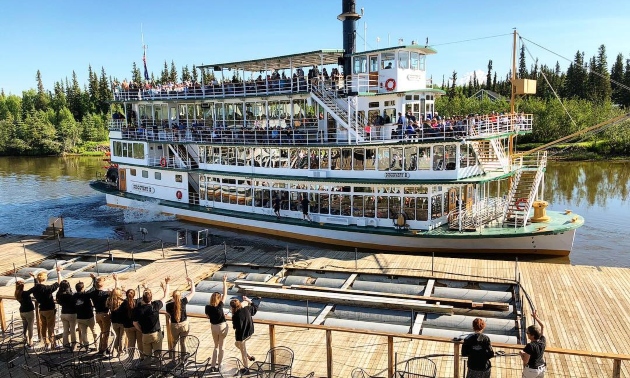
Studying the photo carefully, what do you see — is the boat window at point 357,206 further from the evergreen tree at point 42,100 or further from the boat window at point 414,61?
the evergreen tree at point 42,100

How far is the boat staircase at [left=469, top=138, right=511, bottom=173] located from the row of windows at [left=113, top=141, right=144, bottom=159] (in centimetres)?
2066

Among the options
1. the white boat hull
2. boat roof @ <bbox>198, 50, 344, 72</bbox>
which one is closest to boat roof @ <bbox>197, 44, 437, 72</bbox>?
boat roof @ <bbox>198, 50, 344, 72</bbox>

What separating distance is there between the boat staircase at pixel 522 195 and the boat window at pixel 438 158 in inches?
141

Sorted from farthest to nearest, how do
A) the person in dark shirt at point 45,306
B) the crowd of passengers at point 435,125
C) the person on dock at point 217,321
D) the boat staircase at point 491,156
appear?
the boat staircase at point 491,156 → the crowd of passengers at point 435,125 → the person in dark shirt at point 45,306 → the person on dock at point 217,321

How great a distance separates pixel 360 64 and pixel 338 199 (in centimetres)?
668

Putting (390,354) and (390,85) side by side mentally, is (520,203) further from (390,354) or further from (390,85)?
(390,354)

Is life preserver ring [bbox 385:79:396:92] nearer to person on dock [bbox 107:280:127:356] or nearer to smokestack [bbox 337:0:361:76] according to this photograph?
smokestack [bbox 337:0:361:76]

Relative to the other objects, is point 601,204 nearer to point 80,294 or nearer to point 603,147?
point 603,147

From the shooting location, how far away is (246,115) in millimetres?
28812

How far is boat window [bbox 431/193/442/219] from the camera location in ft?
71.3

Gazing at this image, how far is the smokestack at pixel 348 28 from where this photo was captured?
2572cm

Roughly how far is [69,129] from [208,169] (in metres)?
76.1

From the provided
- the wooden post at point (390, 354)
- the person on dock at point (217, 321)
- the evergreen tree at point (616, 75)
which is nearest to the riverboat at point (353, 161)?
the wooden post at point (390, 354)

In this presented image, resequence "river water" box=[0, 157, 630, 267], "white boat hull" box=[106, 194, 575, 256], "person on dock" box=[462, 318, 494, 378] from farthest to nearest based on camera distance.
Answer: "river water" box=[0, 157, 630, 267] → "white boat hull" box=[106, 194, 575, 256] → "person on dock" box=[462, 318, 494, 378]
